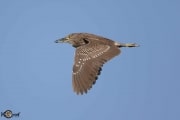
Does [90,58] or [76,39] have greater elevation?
[76,39]

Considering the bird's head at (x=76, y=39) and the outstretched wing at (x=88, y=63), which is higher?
the bird's head at (x=76, y=39)

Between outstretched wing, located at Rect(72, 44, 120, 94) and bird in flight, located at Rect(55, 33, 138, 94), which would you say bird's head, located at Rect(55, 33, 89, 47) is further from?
outstretched wing, located at Rect(72, 44, 120, 94)

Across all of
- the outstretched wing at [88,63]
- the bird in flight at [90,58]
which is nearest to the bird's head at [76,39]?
the bird in flight at [90,58]

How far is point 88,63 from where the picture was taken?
21.7 meters

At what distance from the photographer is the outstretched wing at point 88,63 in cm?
2108

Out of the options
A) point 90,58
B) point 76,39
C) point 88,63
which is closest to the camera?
point 88,63

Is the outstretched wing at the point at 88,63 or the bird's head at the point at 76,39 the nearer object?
the outstretched wing at the point at 88,63

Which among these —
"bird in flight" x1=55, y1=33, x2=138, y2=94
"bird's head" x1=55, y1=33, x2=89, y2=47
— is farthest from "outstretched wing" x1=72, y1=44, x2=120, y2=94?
"bird's head" x1=55, y1=33, x2=89, y2=47

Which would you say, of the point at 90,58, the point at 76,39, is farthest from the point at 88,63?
the point at 76,39

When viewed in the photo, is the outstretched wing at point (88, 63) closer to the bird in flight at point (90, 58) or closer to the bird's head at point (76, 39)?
the bird in flight at point (90, 58)

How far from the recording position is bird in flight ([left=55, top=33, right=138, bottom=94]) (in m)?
21.1

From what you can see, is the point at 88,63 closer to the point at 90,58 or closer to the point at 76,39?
the point at 90,58

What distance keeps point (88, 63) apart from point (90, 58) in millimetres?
312

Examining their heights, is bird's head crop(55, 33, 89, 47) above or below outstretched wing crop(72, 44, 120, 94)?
above
